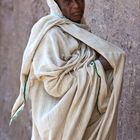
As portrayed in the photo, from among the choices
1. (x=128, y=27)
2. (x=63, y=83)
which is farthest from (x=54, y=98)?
(x=128, y=27)

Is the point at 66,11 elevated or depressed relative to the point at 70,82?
elevated

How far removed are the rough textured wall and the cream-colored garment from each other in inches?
40.5

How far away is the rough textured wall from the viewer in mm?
4215

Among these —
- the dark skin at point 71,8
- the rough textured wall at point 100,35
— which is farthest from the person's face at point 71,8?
the rough textured wall at point 100,35

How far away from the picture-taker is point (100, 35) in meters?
4.62

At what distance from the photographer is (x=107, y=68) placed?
3178 mm

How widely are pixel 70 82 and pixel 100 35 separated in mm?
1566

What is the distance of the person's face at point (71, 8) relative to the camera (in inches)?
128

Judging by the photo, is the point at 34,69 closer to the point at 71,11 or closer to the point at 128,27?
the point at 71,11

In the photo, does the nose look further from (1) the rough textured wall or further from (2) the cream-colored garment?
(1) the rough textured wall

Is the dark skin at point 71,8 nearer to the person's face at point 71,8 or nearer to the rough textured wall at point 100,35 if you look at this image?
the person's face at point 71,8

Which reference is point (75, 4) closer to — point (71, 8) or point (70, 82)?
point (71, 8)

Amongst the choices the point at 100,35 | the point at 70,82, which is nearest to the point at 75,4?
the point at 70,82

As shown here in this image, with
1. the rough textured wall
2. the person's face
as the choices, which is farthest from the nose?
the rough textured wall
